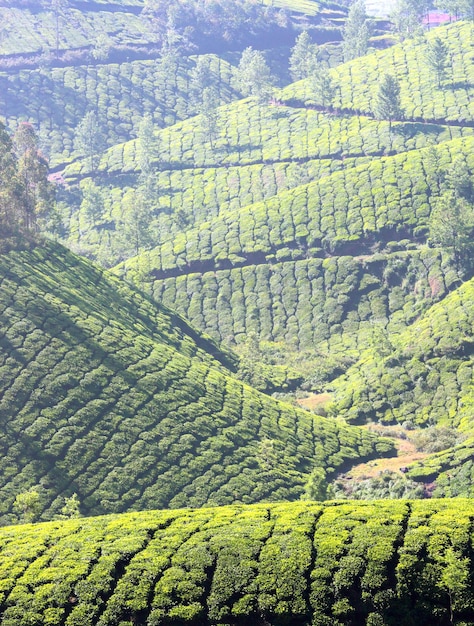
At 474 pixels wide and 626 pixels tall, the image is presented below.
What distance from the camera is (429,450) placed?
247ft

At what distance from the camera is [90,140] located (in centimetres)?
18875

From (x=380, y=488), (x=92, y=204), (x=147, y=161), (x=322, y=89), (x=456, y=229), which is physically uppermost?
(x=322, y=89)

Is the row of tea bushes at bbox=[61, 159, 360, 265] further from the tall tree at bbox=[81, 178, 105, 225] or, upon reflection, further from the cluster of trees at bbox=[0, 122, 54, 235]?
the cluster of trees at bbox=[0, 122, 54, 235]

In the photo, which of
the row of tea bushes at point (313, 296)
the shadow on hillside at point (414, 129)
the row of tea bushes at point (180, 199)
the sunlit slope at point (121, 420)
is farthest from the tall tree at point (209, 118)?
the sunlit slope at point (121, 420)

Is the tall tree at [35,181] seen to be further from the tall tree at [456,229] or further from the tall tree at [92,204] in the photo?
the tall tree at [456,229]

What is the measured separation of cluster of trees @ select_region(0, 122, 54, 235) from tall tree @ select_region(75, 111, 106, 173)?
73.4m

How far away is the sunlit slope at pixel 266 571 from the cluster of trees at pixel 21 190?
5818 centimetres

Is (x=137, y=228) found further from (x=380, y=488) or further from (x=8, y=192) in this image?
(x=380, y=488)

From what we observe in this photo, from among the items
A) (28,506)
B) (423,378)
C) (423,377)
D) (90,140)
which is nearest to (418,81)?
(90,140)

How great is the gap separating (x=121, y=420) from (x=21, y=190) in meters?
40.0

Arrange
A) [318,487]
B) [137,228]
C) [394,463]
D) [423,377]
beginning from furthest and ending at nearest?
[137,228] → [423,377] → [394,463] → [318,487]

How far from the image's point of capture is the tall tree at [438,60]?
170125mm

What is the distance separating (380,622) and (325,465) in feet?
133

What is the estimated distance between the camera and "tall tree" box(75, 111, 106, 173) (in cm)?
18462
